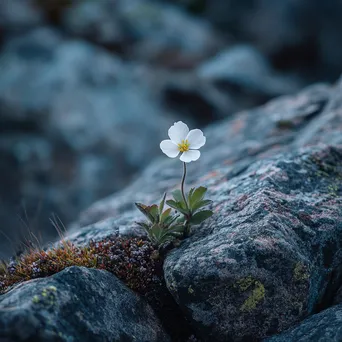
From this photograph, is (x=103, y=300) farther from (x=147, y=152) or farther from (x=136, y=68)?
(x=136, y=68)

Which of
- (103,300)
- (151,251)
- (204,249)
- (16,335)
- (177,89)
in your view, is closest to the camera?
(16,335)

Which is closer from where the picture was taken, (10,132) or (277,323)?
(277,323)

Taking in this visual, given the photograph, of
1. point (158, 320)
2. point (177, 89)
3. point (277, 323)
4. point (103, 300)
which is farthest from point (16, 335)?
point (177, 89)

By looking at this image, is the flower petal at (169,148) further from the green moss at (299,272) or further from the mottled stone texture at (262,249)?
the green moss at (299,272)

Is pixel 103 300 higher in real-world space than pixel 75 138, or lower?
lower

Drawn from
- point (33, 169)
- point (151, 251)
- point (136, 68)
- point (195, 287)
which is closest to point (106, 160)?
point (33, 169)

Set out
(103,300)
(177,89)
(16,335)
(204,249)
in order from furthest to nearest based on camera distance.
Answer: (177,89) < (204,249) < (103,300) < (16,335)

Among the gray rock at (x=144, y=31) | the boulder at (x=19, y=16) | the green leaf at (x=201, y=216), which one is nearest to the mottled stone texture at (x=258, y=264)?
the green leaf at (x=201, y=216)

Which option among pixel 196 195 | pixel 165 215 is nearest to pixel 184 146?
pixel 196 195

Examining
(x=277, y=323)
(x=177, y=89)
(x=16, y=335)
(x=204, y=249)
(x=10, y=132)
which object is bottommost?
(x=277, y=323)
